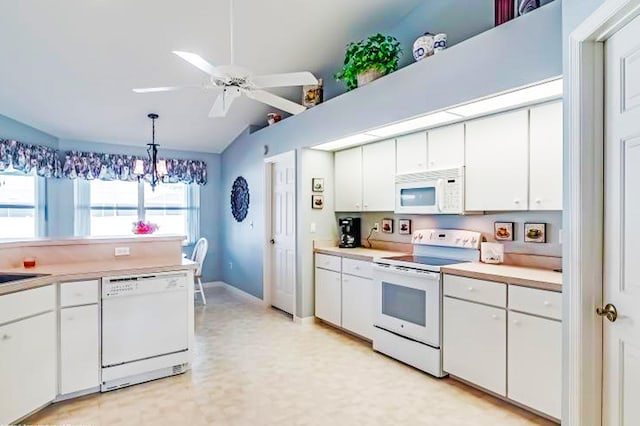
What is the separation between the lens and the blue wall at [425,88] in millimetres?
2197

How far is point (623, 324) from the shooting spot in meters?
1.54

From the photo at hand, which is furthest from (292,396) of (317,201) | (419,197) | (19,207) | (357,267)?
(19,207)

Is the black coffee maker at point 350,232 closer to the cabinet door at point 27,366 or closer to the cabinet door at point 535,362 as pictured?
the cabinet door at point 535,362

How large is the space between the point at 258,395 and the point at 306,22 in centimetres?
338

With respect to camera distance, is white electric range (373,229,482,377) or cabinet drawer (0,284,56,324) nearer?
cabinet drawer (0,284,56,324)

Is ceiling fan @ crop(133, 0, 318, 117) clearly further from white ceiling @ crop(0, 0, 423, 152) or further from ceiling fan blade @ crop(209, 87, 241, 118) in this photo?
white ceiling @ crop(0, 0, 423, 152)

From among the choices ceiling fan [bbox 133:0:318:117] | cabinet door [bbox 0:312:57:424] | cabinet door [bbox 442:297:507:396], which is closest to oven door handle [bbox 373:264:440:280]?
cabinet door [bbox 442:297:507:396]

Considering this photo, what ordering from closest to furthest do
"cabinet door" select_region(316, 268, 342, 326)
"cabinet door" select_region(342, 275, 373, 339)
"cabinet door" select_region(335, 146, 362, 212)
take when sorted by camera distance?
"cabinet door" select_region(342, 275, 373, 339)
"cabinet door" select_region(316, 268, 342, 326)
"cabinet door" select_region(335, 146, 362, 212)

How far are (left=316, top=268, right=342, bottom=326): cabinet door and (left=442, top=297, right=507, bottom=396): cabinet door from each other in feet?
4.76

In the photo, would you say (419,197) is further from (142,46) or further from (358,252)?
(142,46)

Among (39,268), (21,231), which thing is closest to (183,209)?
(21,231)

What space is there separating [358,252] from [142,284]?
2137 mm

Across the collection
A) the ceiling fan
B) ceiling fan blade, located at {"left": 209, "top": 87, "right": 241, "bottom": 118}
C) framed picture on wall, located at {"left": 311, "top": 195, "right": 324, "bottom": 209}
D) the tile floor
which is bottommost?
the tile floor

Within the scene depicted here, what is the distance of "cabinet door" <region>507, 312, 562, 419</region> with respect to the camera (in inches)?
89.2
